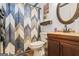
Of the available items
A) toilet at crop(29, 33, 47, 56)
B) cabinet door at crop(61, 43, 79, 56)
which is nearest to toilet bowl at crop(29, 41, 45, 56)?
toilet at crop(29, 33, 47, 56)

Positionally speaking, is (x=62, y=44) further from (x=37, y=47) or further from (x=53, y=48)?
(x=37, y=47)

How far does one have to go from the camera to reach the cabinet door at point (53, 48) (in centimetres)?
193

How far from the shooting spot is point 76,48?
1851 mm

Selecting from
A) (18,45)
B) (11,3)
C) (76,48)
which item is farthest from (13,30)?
(76,48)

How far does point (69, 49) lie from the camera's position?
6.14ft

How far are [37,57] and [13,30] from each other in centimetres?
38

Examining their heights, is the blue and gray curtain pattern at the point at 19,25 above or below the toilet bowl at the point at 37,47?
above

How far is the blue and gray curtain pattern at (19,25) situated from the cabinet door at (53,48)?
16 centimetres

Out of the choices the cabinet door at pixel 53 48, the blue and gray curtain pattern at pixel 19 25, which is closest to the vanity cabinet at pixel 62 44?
the cabinet door at pixel 53 48

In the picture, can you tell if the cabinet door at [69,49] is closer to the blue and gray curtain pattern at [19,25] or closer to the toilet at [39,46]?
the toilet at [39,46]

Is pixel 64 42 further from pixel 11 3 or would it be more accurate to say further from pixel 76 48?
pixel 11 3

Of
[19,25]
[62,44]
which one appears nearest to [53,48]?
[62,44]

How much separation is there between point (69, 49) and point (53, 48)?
0.17m

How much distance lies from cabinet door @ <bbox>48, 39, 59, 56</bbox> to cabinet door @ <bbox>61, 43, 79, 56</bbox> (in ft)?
0.22
